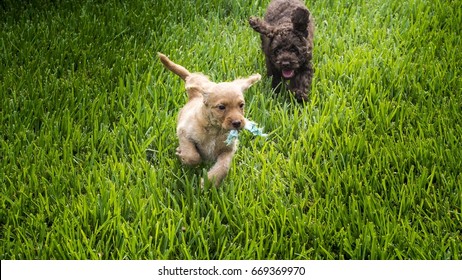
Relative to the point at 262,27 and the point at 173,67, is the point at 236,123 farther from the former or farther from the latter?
the point at 262,27

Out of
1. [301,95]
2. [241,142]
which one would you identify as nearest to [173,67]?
[241,142]

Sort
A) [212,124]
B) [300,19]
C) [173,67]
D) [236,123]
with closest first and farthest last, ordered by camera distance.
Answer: [236,123] < [212,124] < [173,67] < [300,19]

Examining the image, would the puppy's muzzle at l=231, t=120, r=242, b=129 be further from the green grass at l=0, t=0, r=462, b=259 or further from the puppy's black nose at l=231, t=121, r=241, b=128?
the green grass at l=0, t=0, r=462, b=259

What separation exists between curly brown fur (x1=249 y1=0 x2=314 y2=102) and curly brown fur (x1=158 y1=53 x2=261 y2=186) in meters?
0.61

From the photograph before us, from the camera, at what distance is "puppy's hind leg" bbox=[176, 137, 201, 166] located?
3679mm

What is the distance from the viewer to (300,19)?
4414 millimetres

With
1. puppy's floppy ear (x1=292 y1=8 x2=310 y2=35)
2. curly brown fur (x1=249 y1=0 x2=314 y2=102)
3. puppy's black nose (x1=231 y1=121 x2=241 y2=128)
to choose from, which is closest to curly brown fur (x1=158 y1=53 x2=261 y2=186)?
puppy's black nose (x1=231 y1=121 x2=241 y2=128)

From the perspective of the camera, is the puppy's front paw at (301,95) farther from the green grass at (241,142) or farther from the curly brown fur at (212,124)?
the curly brown fur at (212,124)

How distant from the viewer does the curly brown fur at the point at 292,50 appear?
14.5 feet

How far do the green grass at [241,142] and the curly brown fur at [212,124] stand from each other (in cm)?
12

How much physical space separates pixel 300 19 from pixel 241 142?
2.99 ft

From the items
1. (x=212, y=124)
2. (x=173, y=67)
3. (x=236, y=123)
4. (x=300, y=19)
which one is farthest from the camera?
(x=300, y=19)

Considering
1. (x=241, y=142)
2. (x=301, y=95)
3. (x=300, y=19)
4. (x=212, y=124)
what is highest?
(x=300, y=19)

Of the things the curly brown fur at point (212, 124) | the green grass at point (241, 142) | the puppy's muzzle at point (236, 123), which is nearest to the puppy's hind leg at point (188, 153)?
the curly brown fur at point (212, 124)
